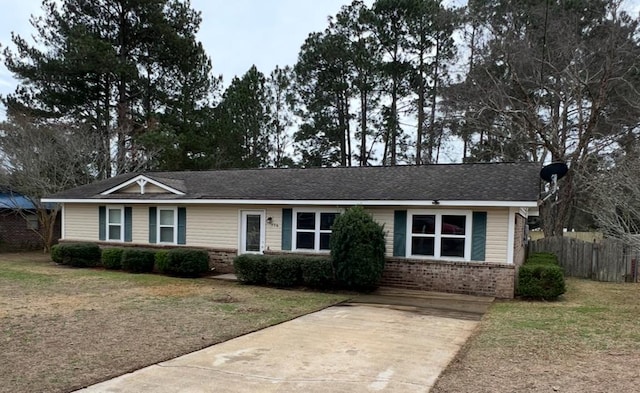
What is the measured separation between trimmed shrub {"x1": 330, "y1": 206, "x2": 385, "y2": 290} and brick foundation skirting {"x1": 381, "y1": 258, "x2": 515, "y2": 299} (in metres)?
0.84

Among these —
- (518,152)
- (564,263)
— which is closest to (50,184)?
(564,263)

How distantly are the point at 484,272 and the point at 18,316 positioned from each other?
9.80 meters

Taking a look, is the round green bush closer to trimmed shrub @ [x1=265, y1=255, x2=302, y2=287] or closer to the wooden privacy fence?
trimmed shrub @ [x1=265, y1=255, x2=302, y2=287]

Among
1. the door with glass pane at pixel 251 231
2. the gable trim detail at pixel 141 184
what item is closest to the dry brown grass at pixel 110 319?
the door with glass pane at pixel 251 231

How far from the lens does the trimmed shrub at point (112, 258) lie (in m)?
15.3

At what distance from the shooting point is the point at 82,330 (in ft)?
23.7

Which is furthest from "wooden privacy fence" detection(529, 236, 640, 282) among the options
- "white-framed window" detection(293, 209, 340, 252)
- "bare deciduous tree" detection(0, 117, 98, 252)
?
"bare deciduous tree" detection(0, 117, 98, 252)

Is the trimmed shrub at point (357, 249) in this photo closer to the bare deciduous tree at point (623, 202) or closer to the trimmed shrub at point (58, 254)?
the bare deciduous tree at point (623, 202)

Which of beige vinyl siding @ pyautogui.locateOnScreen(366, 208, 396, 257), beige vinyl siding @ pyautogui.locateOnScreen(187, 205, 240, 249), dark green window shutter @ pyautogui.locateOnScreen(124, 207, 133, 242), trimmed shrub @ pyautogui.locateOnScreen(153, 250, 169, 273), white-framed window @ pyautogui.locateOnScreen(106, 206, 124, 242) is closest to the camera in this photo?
beige vinyl siding @ pyautogui.locateOnScreen(366, 208, 396, 257)

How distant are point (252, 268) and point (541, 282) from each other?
7146 millimetres

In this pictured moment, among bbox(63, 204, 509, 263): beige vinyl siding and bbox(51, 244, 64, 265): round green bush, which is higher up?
bbox(63, 204, 509, 263): beige vinyl siding

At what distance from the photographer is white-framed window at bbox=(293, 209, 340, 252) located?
1322cm

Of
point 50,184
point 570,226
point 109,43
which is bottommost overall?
point 570,226

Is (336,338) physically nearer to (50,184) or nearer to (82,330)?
(82,330)
